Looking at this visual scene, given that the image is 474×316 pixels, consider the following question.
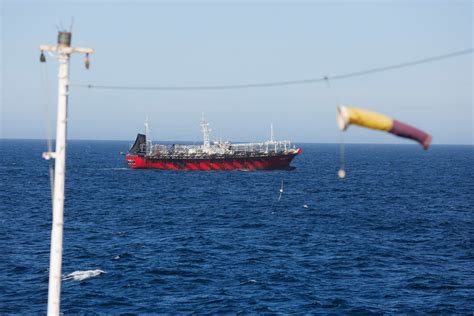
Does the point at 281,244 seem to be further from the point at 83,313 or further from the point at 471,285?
the point at 83,313

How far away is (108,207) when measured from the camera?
8650 centimetres

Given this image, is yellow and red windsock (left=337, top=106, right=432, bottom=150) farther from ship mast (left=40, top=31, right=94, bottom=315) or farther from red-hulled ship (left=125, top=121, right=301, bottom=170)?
red-hulled ship (left=125, top=121, right=301, bottom=170)

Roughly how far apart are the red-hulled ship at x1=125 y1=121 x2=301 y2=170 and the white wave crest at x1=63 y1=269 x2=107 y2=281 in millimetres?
104911

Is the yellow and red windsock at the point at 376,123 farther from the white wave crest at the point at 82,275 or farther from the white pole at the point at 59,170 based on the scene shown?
the white wave crest at the point at 82,275

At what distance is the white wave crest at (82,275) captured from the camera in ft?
144

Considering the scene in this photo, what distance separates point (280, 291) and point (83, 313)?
49.2ft

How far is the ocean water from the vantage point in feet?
128

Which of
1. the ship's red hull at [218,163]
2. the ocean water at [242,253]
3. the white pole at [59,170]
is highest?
the white pole at [59,170]

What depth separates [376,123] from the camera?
500 inches

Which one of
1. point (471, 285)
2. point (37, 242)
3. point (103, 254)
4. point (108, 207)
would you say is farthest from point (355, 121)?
point (108, 207)

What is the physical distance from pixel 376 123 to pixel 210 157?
455 ft

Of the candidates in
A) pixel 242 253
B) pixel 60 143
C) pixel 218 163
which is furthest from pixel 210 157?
pixel 60 143

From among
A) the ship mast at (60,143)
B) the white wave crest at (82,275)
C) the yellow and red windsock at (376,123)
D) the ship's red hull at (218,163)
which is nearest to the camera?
the yellow and red windsock at (376,123)

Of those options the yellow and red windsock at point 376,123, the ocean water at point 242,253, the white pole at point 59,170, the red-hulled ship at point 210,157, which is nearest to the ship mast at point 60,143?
the white pole at point 59,170
